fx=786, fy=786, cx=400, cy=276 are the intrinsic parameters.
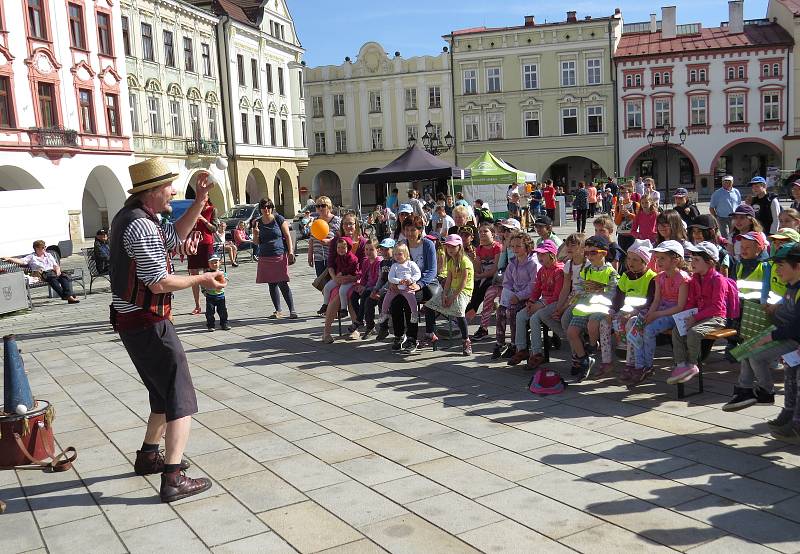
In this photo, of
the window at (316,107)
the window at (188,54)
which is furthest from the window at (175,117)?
the window at (316,107)

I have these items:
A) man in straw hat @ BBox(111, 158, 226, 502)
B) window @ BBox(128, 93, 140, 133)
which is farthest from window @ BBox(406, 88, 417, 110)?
man in straw hat @ BBox(111, 158, 226, 502)

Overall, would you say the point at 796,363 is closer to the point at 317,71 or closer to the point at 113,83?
the point at 113,83

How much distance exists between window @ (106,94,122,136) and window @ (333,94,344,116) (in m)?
24.8

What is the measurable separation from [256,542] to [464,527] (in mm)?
1151

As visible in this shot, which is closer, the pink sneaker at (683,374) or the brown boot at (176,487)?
the brown boot at (176,487)

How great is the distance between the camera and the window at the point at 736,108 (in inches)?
1972

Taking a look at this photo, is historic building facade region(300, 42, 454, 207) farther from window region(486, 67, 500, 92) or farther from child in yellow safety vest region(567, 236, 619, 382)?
child in yellow safety vest region(567, 236, 619, 382)

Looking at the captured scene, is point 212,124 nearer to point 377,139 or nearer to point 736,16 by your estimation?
point 377,139

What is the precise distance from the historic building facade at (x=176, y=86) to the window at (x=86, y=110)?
2.84 metres

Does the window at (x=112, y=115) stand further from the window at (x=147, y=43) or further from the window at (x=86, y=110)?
the window at (x=147, y=43)

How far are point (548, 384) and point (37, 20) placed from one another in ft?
93.4

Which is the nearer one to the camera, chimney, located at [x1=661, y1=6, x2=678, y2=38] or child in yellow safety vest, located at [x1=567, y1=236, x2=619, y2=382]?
child in yellow safety vest, located at [x1=567, y1=236, x2=619, y2=382]

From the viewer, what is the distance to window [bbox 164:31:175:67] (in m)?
37.0

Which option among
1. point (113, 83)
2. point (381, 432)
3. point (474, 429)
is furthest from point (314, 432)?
point (113, 83)
